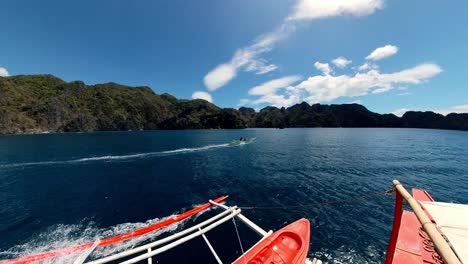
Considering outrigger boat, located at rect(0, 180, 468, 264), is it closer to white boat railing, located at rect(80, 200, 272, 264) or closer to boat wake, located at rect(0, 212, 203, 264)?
white boat railing, located at rect(80, 200, 272, 264)

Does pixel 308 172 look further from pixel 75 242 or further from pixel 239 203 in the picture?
pixel 75 242

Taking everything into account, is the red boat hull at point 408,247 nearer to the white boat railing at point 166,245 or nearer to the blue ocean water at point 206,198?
the blue ocean water at point 206,198

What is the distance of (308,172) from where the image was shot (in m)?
31.6

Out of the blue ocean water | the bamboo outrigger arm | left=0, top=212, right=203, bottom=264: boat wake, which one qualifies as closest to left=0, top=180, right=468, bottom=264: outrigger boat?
the bamboo outrigger arm

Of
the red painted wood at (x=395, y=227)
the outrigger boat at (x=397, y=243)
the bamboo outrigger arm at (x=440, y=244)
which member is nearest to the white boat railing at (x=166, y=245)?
the outrigger boat at (x=397, y=243)

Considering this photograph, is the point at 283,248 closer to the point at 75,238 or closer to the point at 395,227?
the point at 395,227

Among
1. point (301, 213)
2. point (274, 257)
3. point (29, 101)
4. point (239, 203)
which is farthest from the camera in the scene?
point (29, 101)

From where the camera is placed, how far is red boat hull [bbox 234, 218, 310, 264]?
9.27 m

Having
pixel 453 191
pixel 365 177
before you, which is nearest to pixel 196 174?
pixel 365 177

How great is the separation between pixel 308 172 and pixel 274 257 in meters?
24.7

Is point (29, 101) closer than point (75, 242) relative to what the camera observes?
No

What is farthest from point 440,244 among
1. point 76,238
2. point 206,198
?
point 206,198

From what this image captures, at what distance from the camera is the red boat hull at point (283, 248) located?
9.27 meters

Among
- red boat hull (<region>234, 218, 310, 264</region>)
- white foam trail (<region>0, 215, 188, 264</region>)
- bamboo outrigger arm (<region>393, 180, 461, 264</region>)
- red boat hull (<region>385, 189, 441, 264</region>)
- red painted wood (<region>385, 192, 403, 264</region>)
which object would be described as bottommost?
white foam trail (<region>0, 215, 188, 264</region>)
